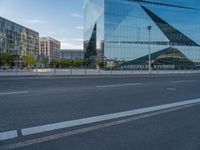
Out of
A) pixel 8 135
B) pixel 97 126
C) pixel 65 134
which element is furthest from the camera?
pixel 97 126

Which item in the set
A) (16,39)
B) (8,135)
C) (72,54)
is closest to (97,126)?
(8,135)

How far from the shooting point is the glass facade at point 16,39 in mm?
107438

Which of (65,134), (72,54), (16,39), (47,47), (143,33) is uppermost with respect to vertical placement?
(47,47)

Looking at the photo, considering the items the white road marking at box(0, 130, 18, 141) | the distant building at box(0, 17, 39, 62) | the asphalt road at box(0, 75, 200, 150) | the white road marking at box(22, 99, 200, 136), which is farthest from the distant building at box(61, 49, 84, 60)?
the white road marking at box(0, 130, 18, 141)

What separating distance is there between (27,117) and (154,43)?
222 ft

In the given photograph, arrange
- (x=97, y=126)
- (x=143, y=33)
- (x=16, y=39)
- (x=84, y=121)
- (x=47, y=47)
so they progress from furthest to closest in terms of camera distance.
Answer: (x=47, y=47) < (x=16, y=39) < (x=143, y=33) < (x=84, y=121) < (x=97, y=126)

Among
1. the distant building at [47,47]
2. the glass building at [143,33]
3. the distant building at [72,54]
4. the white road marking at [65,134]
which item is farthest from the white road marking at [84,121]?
the distant building at [47,47]

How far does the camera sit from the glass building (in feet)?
203

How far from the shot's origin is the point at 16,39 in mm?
120688

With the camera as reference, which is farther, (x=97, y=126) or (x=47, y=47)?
(x=47, y=47)

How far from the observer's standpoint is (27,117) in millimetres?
5867

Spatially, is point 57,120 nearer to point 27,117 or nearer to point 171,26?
point 27,117

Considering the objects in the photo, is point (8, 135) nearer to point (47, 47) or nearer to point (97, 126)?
point (97, 126)

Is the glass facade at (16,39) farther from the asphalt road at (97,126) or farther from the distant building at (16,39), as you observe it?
the asphalt road at (97,126)
